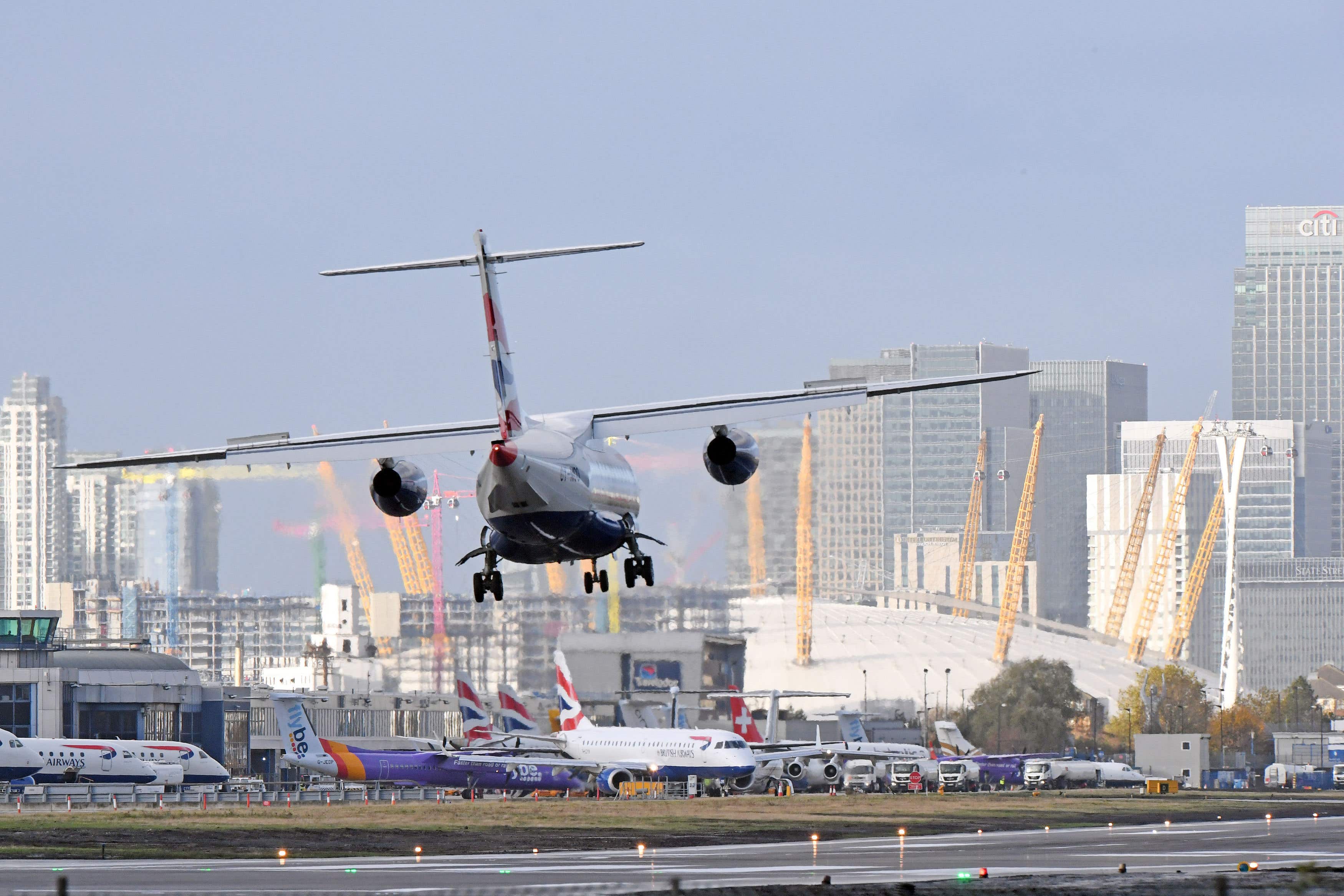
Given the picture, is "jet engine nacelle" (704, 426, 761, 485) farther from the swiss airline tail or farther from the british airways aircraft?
the swiss airline tail

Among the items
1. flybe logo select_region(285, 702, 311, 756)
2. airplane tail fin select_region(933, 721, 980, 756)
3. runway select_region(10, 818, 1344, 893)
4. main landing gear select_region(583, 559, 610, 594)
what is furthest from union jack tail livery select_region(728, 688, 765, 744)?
main landing gear select_region(583, 559, 610, 594)

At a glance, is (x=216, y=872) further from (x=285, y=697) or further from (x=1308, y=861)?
(x=285, y=697)

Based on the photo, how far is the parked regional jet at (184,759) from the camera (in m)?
110

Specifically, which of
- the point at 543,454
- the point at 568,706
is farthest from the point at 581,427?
the point at 568,706

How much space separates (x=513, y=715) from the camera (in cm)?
12750

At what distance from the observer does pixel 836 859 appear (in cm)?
6550

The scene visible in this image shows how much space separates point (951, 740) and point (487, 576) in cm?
11450

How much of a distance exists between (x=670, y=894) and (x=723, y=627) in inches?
5390

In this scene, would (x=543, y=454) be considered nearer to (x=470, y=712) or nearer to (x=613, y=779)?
(x=613, y=779)

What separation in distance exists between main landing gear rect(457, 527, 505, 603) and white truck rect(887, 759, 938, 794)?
8305 cm

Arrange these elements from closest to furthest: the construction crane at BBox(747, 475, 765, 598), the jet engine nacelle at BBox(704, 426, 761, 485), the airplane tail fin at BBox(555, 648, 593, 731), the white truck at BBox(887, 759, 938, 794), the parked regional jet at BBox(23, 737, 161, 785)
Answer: the jet engine nacelle at BBox(704, 426, 761, 485), the parked regional jet at BBox(23, 737, 161, 785), the airplane tail fin at BBox(555, 648, 593, 731), the white truck at BBox(887, 759, 938, 794), the construction crane at BBox(747, 475, 765, 598)

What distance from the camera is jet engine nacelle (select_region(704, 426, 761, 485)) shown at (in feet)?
164

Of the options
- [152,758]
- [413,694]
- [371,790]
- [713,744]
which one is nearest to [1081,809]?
[713,744]

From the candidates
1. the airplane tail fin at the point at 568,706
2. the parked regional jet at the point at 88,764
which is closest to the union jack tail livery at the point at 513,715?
the airplane tail fin at the point at 568,706
